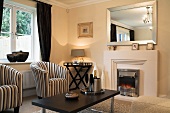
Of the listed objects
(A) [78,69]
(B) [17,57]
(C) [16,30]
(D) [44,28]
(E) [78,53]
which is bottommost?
(A) [78,69]

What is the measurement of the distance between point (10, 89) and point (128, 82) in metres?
2.73

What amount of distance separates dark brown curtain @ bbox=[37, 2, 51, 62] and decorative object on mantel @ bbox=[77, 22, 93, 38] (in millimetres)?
967

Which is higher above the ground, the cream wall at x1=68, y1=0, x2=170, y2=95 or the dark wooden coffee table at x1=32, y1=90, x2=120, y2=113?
the cream wall at x1=68, y1=0, x2=170, y2=95

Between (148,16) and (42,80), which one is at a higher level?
(148,16)

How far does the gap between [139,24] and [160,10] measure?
546mm

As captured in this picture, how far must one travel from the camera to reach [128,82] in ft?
13.6

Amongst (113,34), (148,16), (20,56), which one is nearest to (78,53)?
(113,34)

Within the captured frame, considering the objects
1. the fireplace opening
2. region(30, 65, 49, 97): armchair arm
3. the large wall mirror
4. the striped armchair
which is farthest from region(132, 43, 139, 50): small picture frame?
region(30, 65, 49, 97): armchair arm

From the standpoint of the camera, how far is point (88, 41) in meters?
4.95

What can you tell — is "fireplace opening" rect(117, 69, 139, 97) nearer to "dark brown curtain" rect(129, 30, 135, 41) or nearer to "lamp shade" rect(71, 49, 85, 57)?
"dark brown curtain" rect(129, 30, 135, 41)

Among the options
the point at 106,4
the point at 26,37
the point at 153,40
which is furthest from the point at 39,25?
the point at 153,40

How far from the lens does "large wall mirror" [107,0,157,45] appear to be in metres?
3.89

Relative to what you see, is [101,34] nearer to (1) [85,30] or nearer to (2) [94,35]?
(2) [94,35]

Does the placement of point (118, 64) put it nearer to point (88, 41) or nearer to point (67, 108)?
point (88, 41)
